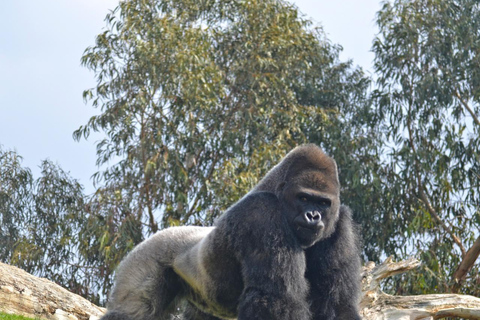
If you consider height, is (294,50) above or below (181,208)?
above

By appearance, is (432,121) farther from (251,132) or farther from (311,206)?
(311,206)

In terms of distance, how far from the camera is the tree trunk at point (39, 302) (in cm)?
714

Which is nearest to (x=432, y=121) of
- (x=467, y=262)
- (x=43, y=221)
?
(x=467, y=262)

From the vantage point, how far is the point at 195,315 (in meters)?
5.28

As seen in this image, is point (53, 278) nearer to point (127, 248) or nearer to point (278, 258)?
point (127, 248)

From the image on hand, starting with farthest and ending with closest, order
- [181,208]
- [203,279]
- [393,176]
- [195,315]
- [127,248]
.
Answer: [393,176], [181,208], [127,248], [195,315], [203,279]

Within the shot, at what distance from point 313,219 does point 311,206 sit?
10 cm

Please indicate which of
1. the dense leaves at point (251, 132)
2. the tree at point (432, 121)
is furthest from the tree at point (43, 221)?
the tree at point (432, 121)

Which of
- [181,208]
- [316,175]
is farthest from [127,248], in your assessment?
[316,175]

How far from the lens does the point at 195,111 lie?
1556 cm

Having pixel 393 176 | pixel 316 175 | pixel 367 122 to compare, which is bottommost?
pixel 316 175

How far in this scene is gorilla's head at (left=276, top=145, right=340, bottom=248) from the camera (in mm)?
4285

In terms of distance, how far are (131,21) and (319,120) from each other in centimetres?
505

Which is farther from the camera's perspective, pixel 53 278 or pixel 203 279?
pixel 53 278
